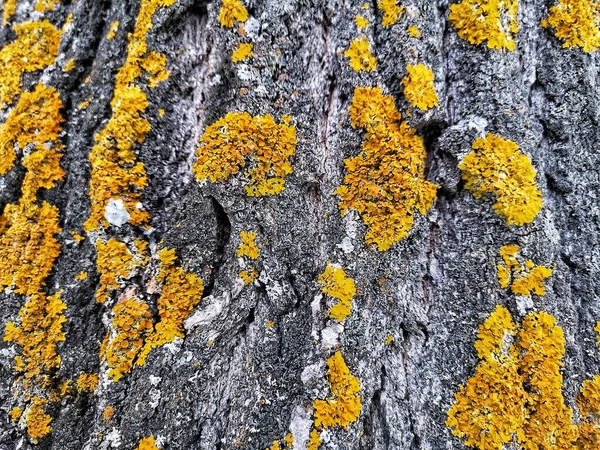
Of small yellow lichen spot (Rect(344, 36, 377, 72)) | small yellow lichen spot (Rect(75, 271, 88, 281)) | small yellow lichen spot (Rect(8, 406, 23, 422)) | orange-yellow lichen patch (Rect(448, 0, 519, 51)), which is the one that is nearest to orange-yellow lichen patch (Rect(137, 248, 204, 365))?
small yellow lichen spot (Rect(75, 271, 88, 281))

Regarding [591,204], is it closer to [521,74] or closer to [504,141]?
[504,141]

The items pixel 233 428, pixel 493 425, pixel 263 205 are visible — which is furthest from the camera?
pixel 263 205

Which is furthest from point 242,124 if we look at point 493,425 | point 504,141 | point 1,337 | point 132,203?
point 493,425

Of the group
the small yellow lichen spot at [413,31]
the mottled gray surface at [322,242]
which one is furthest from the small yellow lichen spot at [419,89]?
the small yellow lichen spot at [413,31]

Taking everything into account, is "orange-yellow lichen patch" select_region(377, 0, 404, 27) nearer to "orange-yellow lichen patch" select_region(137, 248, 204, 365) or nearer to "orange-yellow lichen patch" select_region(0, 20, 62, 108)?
"orange-yellow lichen patch" select_region(137, 248, 204, 365)

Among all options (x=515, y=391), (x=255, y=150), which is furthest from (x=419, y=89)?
(x=515, y=391)

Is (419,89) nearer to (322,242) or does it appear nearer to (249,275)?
(322,242)

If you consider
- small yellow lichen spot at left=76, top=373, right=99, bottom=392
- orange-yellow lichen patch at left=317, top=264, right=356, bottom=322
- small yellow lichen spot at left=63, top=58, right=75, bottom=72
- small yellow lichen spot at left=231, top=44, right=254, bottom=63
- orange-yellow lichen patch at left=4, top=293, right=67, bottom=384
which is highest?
small yellow lichen spot at left=63, top=58, right=75, bottom=72

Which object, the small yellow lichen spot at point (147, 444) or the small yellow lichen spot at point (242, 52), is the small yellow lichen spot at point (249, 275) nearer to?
the small yellow lichen spot at point (147, 444)
